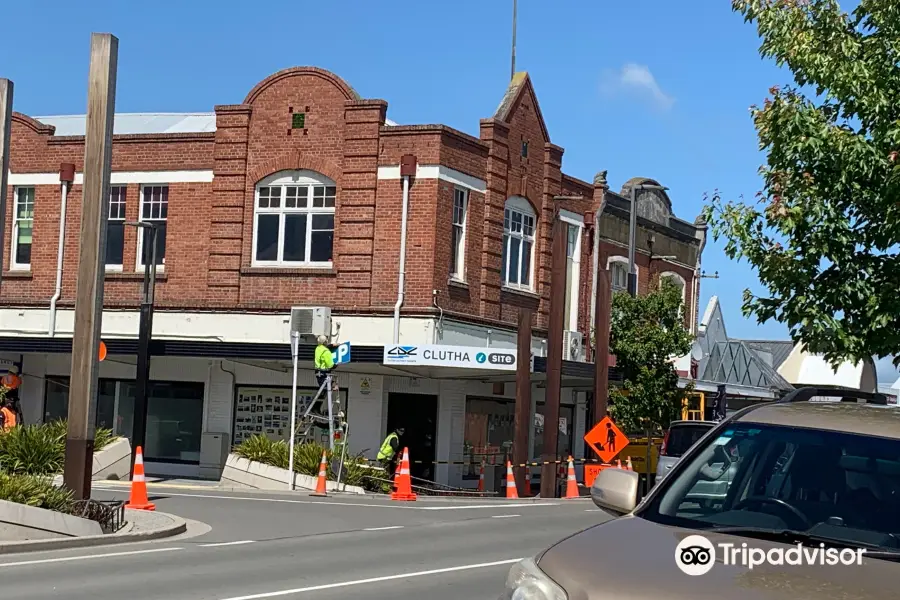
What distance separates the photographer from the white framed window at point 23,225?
34.9 meters

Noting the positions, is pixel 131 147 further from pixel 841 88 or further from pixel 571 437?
pixel 841 88

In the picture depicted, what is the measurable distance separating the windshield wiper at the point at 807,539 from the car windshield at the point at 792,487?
1.7 inches

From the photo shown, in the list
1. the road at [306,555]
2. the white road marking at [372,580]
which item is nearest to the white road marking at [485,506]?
the road at [306,555]

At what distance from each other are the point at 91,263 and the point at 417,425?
52.2 feet

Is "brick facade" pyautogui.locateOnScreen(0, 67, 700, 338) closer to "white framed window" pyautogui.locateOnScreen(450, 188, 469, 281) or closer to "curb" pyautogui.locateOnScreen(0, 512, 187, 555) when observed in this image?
"white framed window" pyautogui.locateOnScreen(450, 188, 469, 281)

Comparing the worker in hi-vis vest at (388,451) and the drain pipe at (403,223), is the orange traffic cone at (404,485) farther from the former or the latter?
the drain pipe at (403,223)

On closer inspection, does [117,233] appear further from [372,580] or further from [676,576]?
[676,576]

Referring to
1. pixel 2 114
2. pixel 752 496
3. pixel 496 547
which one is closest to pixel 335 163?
pixel 2 114

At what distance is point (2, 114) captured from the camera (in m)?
18.7

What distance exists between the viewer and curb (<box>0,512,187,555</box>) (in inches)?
566

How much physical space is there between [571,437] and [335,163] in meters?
12.2

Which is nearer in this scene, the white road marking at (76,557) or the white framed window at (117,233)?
the white road marking at (76,557)

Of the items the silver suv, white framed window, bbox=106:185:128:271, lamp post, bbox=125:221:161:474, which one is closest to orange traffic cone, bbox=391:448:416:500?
lamp post, bbox=125:221:161:474

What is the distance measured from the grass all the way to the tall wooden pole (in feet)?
13.2
